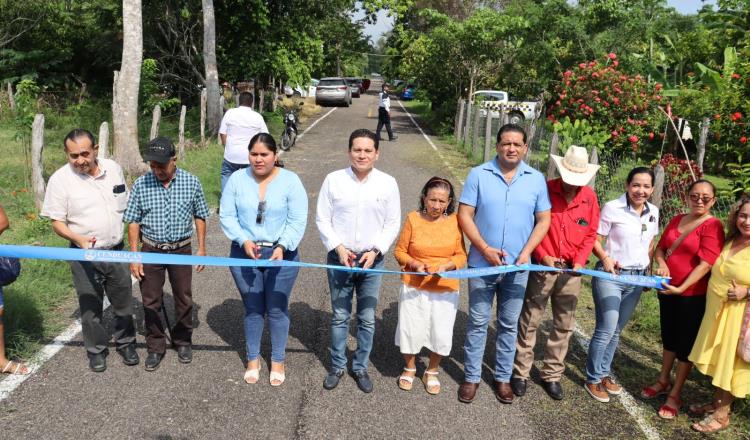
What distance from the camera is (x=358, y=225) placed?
3.80 meters

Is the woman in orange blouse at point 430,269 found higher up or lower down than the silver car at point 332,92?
lower down

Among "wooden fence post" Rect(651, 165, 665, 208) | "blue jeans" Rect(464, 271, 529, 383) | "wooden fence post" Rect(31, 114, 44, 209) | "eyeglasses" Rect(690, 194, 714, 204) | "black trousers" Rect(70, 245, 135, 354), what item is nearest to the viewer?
"eyeglasses" Rect(690, 194, 714, 204)

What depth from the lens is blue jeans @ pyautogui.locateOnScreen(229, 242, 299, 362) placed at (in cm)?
391

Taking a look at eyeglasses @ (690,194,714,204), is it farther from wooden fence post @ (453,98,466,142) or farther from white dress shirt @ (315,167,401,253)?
wooden fence post @ (453,98,466,142)

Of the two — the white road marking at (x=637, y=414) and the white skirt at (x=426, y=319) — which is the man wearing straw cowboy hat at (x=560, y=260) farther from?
the white skirt at (x=426, y=319)

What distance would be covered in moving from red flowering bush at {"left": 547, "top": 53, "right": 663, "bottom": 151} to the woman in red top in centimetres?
642

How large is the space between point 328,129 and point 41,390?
1842cm

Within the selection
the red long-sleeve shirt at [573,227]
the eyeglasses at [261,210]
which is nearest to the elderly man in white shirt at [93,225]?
the eyeglasses at [261,210]

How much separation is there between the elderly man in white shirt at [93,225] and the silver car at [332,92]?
1159 inches

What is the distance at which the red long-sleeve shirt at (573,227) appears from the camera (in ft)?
12.6

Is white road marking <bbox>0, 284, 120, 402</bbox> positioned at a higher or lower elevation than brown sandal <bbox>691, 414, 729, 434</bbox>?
lower

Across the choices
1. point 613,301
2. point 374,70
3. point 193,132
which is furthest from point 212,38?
point 374,70

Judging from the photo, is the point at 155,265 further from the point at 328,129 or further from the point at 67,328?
the point at 328,129

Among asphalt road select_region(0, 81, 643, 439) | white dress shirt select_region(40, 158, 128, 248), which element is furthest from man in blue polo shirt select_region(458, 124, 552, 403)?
white dress shirt select_region(40, 158, 128, 248)
